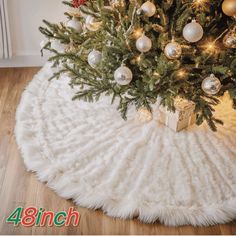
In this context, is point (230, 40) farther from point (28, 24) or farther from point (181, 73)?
point (28, 24)

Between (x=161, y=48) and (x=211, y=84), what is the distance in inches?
10.4

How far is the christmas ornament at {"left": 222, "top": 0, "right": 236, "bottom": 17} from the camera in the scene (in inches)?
59.4

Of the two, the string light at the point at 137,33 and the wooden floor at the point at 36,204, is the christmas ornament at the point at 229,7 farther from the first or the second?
the wooden floor at the point at 36,204

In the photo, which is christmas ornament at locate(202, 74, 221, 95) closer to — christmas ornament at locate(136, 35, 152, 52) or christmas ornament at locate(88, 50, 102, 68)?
christmas ornament at locate(136, 35, 152, 52)

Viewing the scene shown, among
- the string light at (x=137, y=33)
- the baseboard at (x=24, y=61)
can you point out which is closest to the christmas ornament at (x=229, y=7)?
the string light at (x=137, y=33)

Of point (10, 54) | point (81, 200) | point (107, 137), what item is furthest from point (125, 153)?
point (10, 54)

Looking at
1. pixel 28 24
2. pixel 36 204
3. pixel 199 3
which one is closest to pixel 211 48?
pixel 199 3

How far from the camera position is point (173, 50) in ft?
5.06

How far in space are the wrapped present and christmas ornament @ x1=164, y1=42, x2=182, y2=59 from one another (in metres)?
0.32

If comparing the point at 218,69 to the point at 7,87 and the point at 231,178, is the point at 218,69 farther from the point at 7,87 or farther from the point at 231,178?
the point at 7,87

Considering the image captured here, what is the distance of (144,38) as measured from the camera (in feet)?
5.10

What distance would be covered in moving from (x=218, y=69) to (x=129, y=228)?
2.53ft

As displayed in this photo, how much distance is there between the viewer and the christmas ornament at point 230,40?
1573 millimetres

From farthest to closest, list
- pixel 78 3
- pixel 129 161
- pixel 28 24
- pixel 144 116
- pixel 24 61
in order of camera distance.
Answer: pixel 24 61
pixel 28 24
pixel 144 116
pixel 129 161
pixel 78 3
